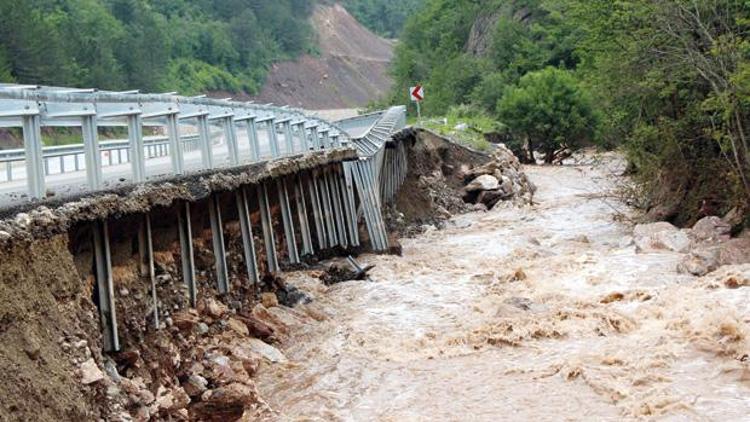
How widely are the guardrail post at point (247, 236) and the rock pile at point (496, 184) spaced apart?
18.9 m

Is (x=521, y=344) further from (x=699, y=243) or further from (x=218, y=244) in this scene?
(x=699, y=243)

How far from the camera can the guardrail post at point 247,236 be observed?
1464cm

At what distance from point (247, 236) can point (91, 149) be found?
18.2 ft

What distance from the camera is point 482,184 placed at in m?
33.4

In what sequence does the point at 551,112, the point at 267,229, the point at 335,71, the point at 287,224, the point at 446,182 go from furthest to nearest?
the point at 335,71
the point at 551,112
the point at 446,182
the point at 287,224
the point at 267,229

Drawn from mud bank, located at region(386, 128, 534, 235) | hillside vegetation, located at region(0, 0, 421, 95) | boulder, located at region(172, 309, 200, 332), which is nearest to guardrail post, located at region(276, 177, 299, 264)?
boulder, located at region(172, 309, 200, 332)

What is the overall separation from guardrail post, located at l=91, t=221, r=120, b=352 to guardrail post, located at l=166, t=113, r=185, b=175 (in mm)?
2179

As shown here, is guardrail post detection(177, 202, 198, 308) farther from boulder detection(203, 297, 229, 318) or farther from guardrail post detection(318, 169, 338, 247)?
guardrail post detection(318, 169, 338, 247)

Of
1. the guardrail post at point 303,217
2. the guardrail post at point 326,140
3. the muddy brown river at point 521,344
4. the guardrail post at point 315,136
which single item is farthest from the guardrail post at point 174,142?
Result: the guardrail post at point 326,140

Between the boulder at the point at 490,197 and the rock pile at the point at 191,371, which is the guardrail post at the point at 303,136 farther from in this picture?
the boulder at the point at 490,197

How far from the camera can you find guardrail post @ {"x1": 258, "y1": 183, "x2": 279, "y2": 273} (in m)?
15.7

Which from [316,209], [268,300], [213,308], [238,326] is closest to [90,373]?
[213,308]

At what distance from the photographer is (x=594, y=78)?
26.0 m

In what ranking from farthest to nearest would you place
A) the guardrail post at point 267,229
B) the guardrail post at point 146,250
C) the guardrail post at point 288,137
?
1. the guardrail post at point 288,137
2. the guardrail post at point 267,229
3. the guardrail post at point 146,250
